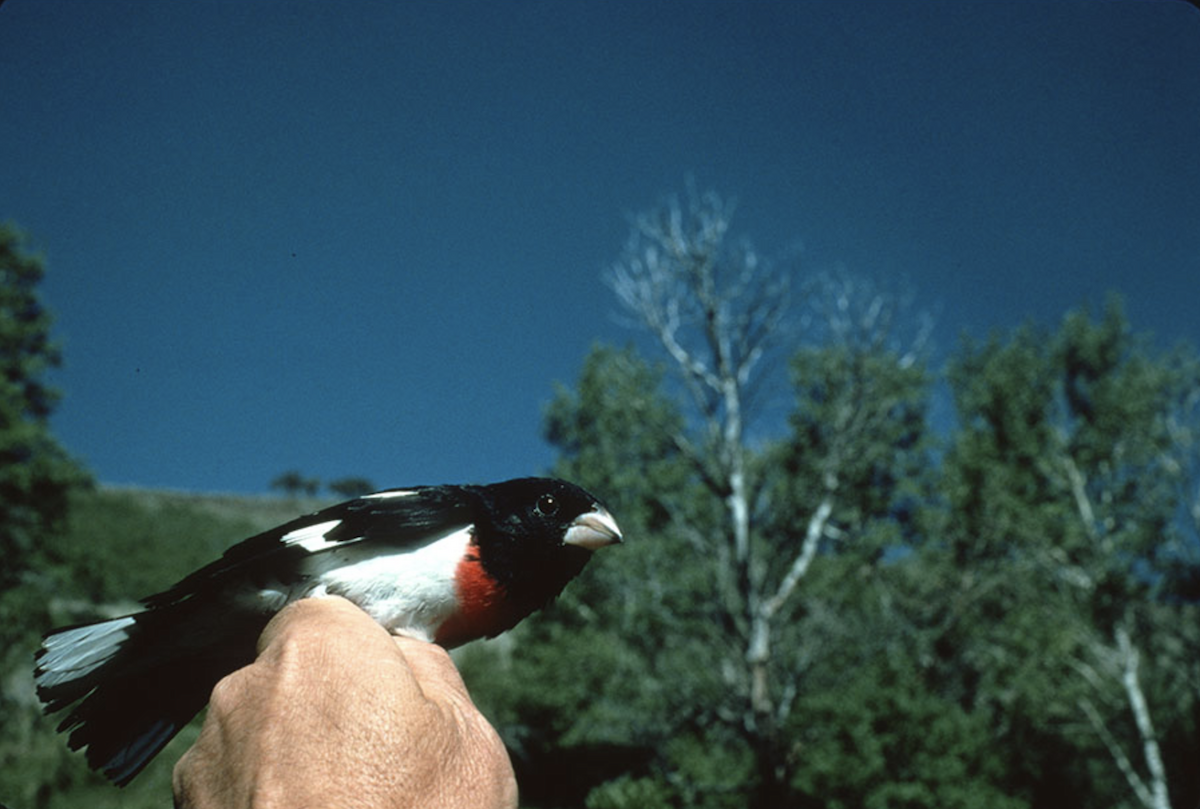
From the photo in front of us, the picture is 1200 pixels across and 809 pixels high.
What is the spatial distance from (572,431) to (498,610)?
17971mm

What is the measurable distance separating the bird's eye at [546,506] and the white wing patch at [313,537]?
590 mm

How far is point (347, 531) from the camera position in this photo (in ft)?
8.23

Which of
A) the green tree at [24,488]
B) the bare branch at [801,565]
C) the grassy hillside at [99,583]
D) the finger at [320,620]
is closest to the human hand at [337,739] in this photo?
the finger at [320,620]

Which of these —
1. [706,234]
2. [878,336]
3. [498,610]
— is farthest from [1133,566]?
[498,610]

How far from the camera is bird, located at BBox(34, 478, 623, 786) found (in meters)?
2.24

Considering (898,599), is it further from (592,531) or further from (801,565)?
(592,531)

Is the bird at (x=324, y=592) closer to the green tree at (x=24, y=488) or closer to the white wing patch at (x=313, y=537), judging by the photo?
the white wing patch at (x=313, y=537)

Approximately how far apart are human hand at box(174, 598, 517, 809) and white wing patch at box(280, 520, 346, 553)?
3.15 feet

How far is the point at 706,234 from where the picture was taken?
14891 mm

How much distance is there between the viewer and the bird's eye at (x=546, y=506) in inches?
103

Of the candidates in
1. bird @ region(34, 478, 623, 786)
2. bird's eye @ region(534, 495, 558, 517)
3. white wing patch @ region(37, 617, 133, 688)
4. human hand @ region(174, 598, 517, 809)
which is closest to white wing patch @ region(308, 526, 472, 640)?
bird @ region(34, 478, 623, 786)

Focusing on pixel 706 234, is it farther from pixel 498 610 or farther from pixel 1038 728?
pixel 1038 728

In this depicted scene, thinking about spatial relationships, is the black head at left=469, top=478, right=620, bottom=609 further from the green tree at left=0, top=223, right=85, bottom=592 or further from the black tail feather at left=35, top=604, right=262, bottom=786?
the green tree at left=0, top=223, right=85, bottom=592

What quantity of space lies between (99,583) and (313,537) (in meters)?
21.1
